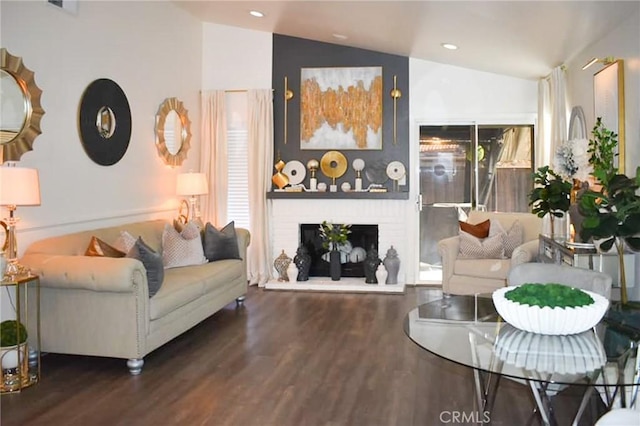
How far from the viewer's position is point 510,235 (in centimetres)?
607

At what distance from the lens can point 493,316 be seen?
286 cm

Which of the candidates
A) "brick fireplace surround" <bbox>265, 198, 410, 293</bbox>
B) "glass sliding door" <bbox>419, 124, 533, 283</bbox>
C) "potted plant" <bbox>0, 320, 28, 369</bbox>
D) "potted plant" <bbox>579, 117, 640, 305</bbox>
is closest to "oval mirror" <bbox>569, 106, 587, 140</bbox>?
"glass sliding door" <bbox>419, 124, 533, 283</bbox>

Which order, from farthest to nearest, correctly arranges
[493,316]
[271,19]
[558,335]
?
[271,19], [493,316], [558,335]

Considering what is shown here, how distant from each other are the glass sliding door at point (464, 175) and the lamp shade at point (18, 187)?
4777mm

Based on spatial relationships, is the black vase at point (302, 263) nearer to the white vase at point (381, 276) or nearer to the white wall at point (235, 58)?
the white vase at point (381, 276)

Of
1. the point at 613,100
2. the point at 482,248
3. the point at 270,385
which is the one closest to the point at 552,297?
the point at 270,385

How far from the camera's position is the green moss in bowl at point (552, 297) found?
2293mm

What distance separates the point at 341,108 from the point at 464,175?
5.88ft

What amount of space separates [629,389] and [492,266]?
3.17m

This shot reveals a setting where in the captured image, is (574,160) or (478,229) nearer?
(574,160)

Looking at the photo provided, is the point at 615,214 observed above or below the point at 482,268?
above

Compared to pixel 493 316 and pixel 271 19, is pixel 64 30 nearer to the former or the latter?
pixel 271 19

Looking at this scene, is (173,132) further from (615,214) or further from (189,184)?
(615,214)

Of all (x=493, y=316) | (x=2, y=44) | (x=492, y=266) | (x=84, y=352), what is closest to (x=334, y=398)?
(x=493, y=316)
